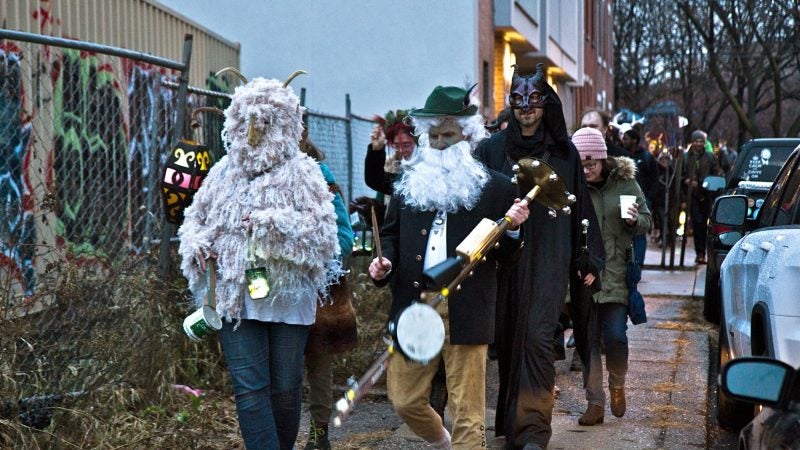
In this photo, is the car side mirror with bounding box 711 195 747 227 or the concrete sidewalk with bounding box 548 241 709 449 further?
the car side mirror with bounding box 711 195 747 227

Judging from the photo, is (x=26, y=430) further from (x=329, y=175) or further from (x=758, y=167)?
(x=758, y=167)

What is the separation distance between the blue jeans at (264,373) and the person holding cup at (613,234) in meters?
2.29

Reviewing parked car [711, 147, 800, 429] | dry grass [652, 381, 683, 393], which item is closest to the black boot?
parked car [711, 147, 800, 429]

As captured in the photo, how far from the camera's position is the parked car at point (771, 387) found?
8.80 ft

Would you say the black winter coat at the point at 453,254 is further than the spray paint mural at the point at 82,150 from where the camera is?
No

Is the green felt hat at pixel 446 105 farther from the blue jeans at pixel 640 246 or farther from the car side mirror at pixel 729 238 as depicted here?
the blue jeans at pixel 640 246

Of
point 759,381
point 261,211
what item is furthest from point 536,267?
point 759,381

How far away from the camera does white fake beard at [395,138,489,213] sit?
4895 mm

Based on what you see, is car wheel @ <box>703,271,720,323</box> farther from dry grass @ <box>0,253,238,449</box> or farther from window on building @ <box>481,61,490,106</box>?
window on building @ <box>481,61,490,106</box>

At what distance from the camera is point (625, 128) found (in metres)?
11.4

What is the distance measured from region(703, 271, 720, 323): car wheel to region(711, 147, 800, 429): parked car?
13.1 ft

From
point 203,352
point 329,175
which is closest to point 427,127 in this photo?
point 329,175

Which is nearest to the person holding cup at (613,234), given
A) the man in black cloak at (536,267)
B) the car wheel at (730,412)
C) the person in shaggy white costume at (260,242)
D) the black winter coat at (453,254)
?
the car wheel at (730,412)

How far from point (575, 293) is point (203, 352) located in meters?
2.34
